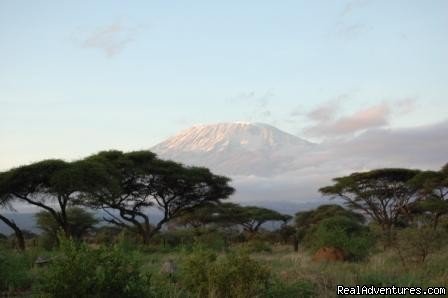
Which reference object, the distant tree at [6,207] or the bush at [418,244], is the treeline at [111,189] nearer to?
the distant tree at [6,207]

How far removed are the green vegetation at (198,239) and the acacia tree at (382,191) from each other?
→ 84mm

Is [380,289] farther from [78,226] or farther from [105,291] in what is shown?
[78,226]

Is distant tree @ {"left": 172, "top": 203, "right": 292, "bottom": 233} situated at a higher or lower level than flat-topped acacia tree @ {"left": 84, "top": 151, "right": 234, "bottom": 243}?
lower

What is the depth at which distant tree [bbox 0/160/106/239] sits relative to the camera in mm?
27609

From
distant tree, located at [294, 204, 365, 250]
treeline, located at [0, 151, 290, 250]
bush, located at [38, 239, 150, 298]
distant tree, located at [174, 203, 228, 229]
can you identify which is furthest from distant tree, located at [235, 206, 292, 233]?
bush, located at [38, 239, 150, 298]

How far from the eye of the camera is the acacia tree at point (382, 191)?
40.0 m

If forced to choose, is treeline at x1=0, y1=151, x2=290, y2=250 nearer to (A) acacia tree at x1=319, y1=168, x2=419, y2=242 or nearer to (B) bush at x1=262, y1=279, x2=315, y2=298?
(A) acacia tree at x1=319, y1=168, x2=419, y2=242

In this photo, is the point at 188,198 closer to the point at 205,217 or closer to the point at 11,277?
the point at 205,217

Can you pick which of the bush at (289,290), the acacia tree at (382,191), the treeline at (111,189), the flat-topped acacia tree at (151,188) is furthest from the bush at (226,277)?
the acacia tree at (382,191)

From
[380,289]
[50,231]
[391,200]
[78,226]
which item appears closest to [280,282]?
[380,289]

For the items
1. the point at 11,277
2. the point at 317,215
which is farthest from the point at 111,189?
the point at 317,215

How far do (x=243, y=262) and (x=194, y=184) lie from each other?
85.3 feet

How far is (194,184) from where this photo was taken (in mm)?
35844

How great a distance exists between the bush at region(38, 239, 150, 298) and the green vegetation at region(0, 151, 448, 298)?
1 cm
